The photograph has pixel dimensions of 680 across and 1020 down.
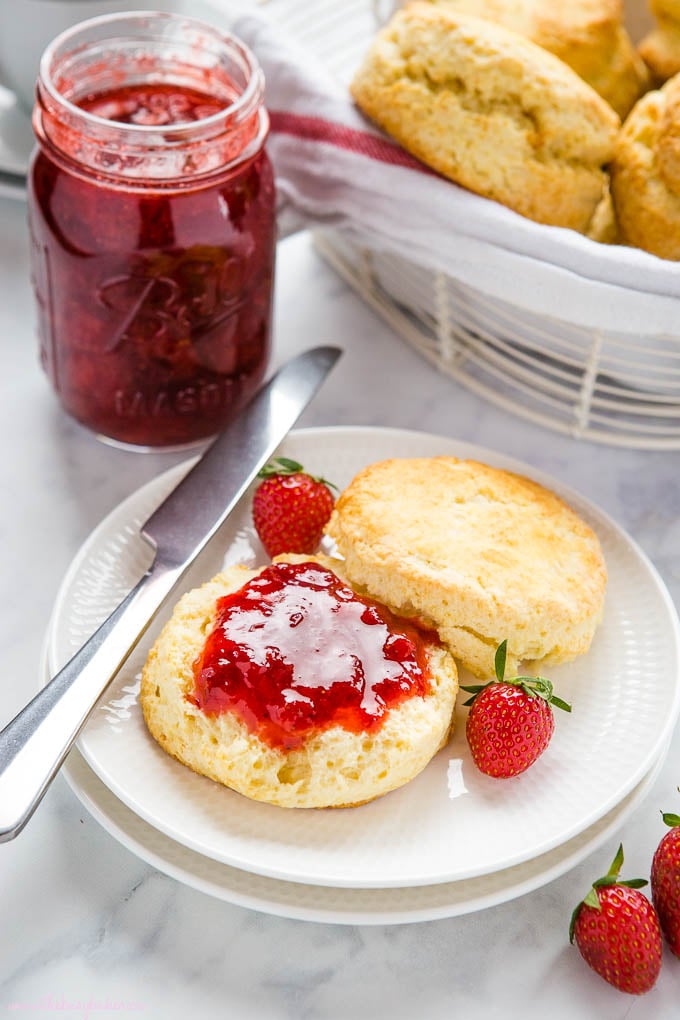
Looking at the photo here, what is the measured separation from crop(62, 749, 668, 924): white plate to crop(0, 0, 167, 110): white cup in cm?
148

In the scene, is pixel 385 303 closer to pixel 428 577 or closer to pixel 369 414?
pixel 369 414

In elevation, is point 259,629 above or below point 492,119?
below

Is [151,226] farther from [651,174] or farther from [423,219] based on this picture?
[651,174]

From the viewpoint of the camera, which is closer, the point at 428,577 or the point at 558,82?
the point at 428,577

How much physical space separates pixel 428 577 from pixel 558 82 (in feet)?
2.88

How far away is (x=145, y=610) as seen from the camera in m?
1.63

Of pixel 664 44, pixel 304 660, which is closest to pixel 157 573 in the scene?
pixel 304 660

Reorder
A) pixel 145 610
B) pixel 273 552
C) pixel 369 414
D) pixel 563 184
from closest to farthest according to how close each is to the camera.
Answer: pixel 145 610 < pixel 273 552 < pixel 563 184 < pixel 369 414

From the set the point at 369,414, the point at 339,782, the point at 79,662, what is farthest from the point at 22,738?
the point at 369,414

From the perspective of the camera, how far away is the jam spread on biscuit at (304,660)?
144cm

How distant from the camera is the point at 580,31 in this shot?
6.80ft

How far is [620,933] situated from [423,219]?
1.17m

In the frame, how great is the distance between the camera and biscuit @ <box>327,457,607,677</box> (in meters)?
1.58

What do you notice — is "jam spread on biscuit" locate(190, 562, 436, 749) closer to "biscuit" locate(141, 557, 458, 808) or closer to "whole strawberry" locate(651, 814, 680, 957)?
"biscuit" locate(141, 557, 458, 808)
